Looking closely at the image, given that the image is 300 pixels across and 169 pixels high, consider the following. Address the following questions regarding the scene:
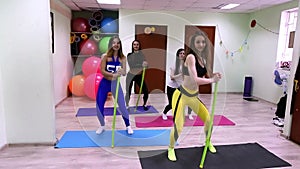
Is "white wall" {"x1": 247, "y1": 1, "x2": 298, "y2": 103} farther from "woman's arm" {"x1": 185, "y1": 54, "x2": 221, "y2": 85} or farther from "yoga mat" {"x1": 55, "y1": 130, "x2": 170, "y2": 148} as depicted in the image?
"woman's arm" {"x1": 185, "y1": 54, "x2": 221, "y2": 85}

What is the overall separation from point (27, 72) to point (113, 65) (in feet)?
3.48

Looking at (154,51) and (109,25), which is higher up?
(109,25)

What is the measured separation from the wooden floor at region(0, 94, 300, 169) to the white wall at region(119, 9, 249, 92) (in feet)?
6.24

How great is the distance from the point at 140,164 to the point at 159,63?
4.33 meters

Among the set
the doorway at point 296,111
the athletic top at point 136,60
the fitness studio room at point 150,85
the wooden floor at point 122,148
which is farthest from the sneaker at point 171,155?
the athletic top at point 136,60

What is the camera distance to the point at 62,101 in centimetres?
537

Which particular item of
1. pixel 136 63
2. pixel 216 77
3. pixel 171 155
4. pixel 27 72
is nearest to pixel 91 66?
pixel 136 63

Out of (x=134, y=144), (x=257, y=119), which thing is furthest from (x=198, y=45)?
(x=257, y=119)

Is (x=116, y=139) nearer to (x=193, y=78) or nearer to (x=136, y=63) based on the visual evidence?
(x=193, y=78)

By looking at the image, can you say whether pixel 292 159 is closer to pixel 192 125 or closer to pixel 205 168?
pixel 205 168

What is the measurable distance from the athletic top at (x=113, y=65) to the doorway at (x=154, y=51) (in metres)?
3.25

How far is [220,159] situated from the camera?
102 inches

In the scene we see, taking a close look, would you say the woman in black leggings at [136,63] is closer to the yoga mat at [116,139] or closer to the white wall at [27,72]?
the yoga mat at [116,139]

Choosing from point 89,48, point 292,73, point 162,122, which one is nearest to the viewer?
point 292,73
